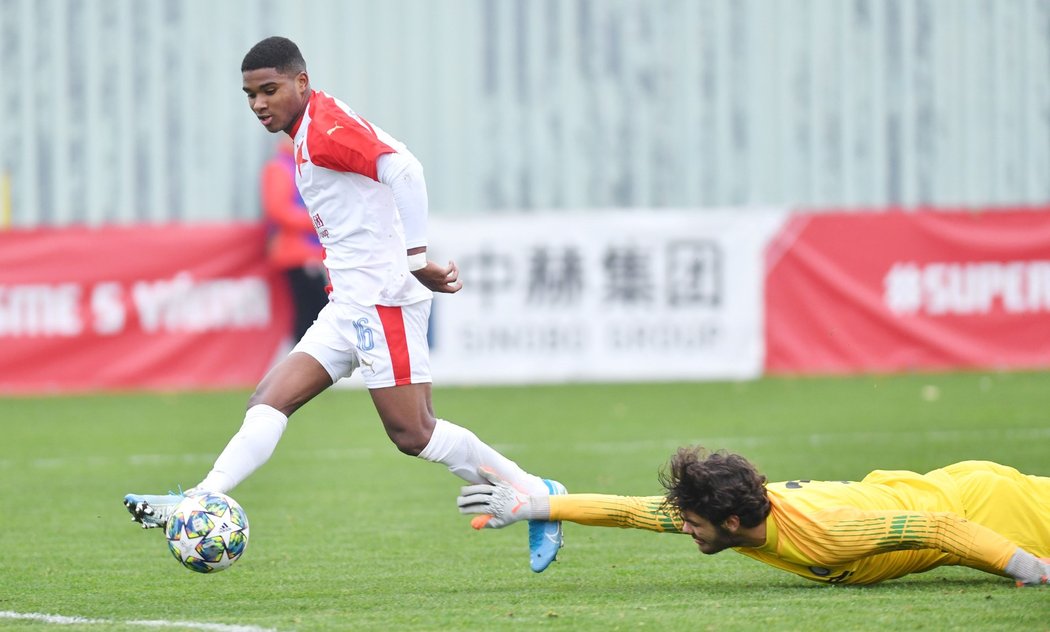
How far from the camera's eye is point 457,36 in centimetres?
1819

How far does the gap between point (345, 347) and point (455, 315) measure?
8.68 m

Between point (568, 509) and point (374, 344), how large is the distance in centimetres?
97

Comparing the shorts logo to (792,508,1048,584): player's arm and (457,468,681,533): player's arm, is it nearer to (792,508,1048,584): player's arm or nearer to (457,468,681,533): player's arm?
(457,468,681,533): player's arm

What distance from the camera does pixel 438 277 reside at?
19.3ft

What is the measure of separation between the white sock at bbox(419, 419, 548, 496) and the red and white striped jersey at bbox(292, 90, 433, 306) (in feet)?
1.73

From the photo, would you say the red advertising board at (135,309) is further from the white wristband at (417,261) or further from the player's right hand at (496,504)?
the player's right hand at (496,504)

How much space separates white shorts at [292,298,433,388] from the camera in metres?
5.96

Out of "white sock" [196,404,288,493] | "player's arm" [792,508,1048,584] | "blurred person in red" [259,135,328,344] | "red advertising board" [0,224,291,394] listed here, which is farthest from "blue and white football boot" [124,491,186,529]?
"red advertising board" [0,224,291,394]

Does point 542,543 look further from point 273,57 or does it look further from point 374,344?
point 273,57

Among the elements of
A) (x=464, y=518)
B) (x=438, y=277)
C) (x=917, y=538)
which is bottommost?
(x=464, y=518)

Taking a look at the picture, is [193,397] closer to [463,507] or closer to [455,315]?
[455,315]

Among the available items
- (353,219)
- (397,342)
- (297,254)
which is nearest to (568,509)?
(397,342)

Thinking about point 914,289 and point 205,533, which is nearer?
point 205,533

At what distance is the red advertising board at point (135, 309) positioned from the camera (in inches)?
570
